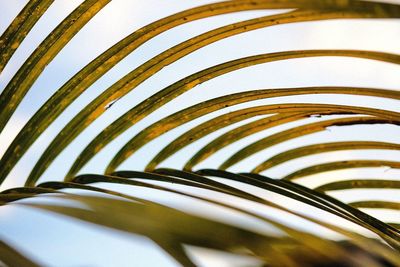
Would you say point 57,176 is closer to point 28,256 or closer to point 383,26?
point 383,26

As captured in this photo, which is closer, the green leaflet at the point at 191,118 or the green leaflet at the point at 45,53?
the green leaflet at the point at 45,53

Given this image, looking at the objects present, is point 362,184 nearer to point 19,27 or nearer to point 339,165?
point 339,165

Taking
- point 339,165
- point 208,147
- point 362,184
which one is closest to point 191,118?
point 208,147

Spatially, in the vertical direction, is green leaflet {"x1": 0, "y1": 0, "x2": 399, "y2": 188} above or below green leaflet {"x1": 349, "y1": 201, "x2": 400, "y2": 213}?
below

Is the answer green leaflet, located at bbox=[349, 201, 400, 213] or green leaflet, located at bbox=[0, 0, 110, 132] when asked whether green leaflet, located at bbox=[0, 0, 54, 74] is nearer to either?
green leaflet, located at bbox=[0, 0, 110, 132]

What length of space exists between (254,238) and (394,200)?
2678 mm

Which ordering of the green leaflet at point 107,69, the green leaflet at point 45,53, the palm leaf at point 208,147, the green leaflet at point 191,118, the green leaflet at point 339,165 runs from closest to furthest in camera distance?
the palm leaf at point 208,147
the green leaflet at point 107,69
the green leaflet at point 45,53
the green leaflet at point 191,118
the green leaflet at point 339,165

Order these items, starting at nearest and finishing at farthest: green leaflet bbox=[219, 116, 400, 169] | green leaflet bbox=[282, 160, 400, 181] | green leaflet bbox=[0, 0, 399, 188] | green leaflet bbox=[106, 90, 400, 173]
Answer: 1. green leaflet bbox=[0, 0, 399, 188]
2. green leaflet bbox=[106, 90, 400, 173]
3. green leaflet bbox=[219, 116, 400, 169]
4. green leaflet bbox=[282, 160, 400, 181]

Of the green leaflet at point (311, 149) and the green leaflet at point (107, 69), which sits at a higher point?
the green leaflet at point (311, 149)

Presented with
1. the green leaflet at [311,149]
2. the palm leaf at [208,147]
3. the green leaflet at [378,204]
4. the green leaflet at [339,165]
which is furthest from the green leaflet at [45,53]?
the green leaflet at [378,204]

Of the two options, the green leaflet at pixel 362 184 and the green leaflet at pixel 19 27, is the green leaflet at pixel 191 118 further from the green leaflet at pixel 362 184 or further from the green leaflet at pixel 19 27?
the green leaflet at pixel 362 184

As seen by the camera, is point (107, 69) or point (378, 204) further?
point (378, 204)

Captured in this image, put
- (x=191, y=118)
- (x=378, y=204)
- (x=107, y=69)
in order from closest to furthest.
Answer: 1. (x=107, y=69)
2. (x=191, y=118)
3. (x=378, y=204)

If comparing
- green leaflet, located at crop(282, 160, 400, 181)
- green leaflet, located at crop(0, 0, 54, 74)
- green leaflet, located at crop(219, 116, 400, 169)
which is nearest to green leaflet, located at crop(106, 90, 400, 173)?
green leaflet, located at crop(219, 116, 400, 169)
